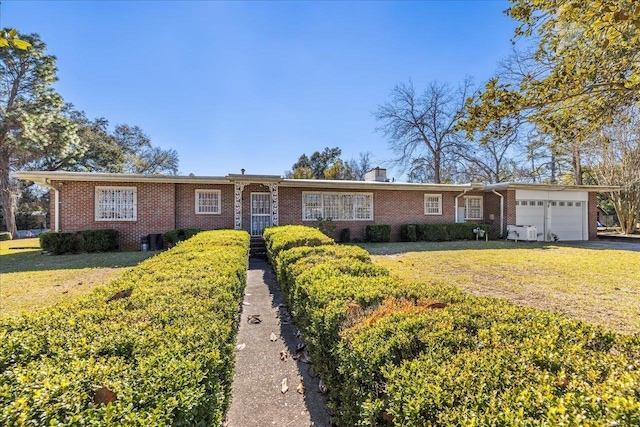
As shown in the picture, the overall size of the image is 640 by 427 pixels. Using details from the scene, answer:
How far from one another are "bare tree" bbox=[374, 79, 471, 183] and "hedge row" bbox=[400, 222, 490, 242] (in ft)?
47.0

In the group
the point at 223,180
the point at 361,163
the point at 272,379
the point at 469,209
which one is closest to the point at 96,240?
the point at 223,180

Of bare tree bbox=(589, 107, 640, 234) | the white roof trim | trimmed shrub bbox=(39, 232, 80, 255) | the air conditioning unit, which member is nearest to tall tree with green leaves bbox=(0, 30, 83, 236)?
the white roof trim

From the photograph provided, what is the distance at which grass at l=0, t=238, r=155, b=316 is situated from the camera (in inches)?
222

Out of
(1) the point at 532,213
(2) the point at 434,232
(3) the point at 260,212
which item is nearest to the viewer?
(3) the point at 260,212

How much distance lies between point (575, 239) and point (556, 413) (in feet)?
71.3

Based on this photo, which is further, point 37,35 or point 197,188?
point 37,35

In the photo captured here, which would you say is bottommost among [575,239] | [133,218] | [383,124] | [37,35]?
[575,239]

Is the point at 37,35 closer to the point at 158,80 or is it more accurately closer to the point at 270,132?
the point at 158,80

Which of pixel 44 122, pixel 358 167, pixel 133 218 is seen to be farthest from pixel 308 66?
pixel 358 167

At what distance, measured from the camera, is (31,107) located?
20.1 m

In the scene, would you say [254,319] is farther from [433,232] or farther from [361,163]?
[361,163]

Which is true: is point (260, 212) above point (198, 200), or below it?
below

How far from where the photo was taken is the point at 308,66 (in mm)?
12188

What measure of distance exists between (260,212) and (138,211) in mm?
4907
